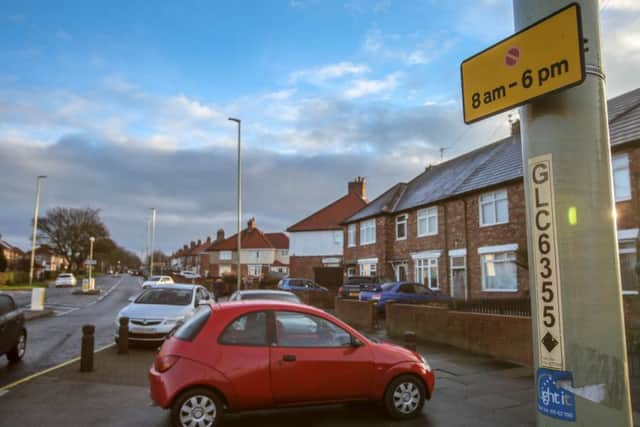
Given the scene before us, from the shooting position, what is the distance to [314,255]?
5128 centimetres

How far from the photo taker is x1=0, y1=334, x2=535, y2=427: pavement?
21.5 feet

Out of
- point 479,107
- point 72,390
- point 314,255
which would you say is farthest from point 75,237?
point 479,107

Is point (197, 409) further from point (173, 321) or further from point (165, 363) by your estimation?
point (173, 321)

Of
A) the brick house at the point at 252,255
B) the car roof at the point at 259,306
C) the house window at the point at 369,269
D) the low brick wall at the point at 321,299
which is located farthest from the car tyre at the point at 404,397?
the brick house at the point at 252,255

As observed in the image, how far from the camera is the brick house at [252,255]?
7838 centimetres

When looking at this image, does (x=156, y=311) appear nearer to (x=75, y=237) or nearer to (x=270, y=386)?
(x=270, y=386)

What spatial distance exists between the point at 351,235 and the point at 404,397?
31.9 meters

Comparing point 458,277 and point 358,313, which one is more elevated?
point 458,277

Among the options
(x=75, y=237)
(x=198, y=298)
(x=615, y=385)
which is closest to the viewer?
(x=615, y=385)

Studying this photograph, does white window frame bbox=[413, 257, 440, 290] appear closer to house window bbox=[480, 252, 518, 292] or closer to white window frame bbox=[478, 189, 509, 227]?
house window bbox=[480, 252, 518, 292]

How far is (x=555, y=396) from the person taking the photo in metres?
2.07

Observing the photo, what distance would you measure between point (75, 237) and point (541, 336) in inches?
3331

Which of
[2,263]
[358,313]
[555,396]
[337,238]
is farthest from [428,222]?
[2,263]

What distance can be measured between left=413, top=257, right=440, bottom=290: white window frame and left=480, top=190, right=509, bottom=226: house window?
13.9 feet
